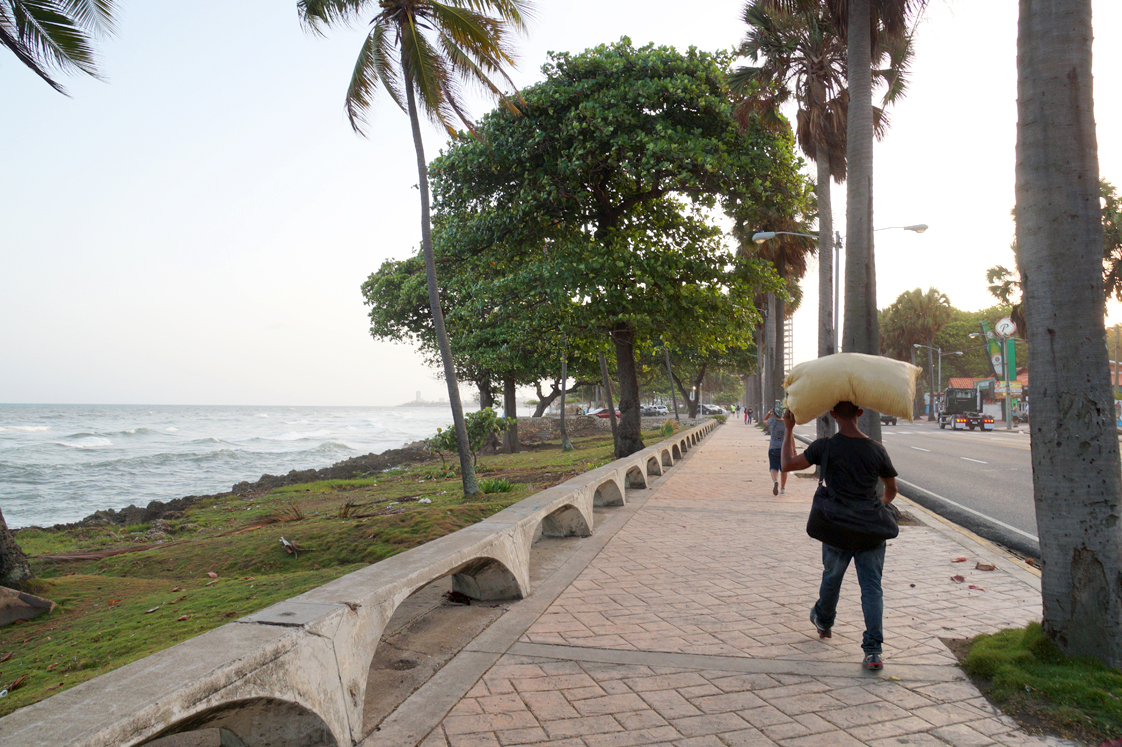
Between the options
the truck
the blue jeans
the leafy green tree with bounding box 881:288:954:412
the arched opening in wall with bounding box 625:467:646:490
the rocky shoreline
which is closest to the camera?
the blue jeans

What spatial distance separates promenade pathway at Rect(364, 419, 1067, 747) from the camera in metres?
3.30

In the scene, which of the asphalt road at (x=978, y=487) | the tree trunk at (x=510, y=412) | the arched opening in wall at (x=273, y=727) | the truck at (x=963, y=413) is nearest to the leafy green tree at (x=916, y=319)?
the truck at (x=963, y=413)

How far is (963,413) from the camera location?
42.6 meters

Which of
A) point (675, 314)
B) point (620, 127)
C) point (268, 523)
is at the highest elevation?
point (620, 127)

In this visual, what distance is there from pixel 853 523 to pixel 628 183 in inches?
450

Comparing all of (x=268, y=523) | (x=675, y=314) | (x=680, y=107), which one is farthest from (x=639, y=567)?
(x=680, y=107)

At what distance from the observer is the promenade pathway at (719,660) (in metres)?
3.30

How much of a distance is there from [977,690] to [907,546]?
14.2 feet

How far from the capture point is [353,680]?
3.31 meters

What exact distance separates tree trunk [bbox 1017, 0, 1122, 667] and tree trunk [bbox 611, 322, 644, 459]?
12014 millimetres

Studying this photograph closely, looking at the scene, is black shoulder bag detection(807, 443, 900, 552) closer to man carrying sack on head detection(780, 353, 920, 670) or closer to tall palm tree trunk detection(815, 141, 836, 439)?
man carrying sack on head detection(780, 353, 920, 670)

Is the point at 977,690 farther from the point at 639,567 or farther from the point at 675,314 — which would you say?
the point at 675,314

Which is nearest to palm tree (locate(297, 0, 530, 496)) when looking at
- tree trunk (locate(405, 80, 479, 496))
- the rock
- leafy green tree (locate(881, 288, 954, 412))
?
tree trunk (locate(405, 80, 479, 496))

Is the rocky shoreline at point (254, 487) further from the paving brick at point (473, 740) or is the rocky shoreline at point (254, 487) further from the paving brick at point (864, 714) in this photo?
the paving brick at point (864, 714)
